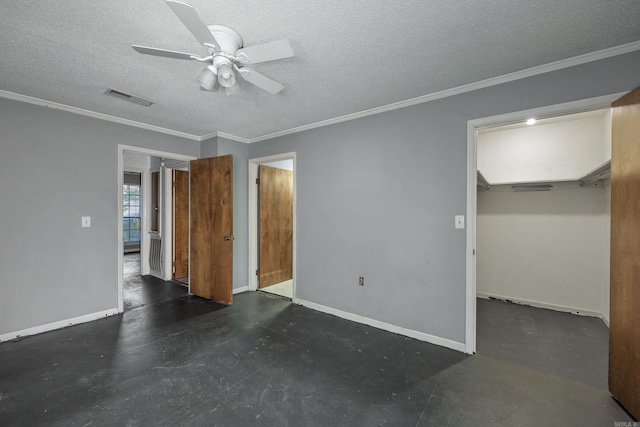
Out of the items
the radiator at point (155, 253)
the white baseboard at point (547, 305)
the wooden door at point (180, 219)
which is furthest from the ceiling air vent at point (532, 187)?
the radiator at point (155, 253)

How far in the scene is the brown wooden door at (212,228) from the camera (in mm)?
3654

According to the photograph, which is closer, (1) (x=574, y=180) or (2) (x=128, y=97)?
(2) (x=128, y=97)

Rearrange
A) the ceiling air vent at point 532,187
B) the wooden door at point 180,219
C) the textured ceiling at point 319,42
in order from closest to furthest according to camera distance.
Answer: the textured ceiling at point 319,42, the ceiling air vent at point 532,187, the wooden door at point 180,219

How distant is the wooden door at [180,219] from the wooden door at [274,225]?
1.66 m

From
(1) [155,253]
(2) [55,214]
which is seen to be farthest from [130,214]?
(2) [55,214]

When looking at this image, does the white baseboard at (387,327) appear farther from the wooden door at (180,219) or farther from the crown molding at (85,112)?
the crown molding at (85,112)

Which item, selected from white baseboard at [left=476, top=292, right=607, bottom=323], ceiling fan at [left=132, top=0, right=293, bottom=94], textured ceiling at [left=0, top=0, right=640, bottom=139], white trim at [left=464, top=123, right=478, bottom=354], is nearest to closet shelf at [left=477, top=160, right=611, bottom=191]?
white trim at [left=464, top=123, right=478, bottom=354]

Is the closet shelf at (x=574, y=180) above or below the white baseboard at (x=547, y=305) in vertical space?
above

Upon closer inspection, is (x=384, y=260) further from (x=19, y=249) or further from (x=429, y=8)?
(x=19, y=249)

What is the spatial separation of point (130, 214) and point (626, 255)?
10.1 meters

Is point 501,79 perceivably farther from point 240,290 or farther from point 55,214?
point 55,214

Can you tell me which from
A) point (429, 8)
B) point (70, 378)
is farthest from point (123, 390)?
point (429, 8)

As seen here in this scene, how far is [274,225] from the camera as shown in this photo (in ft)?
15.1

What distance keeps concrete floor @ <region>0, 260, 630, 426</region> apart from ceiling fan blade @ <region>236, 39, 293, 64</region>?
7.59 ft
